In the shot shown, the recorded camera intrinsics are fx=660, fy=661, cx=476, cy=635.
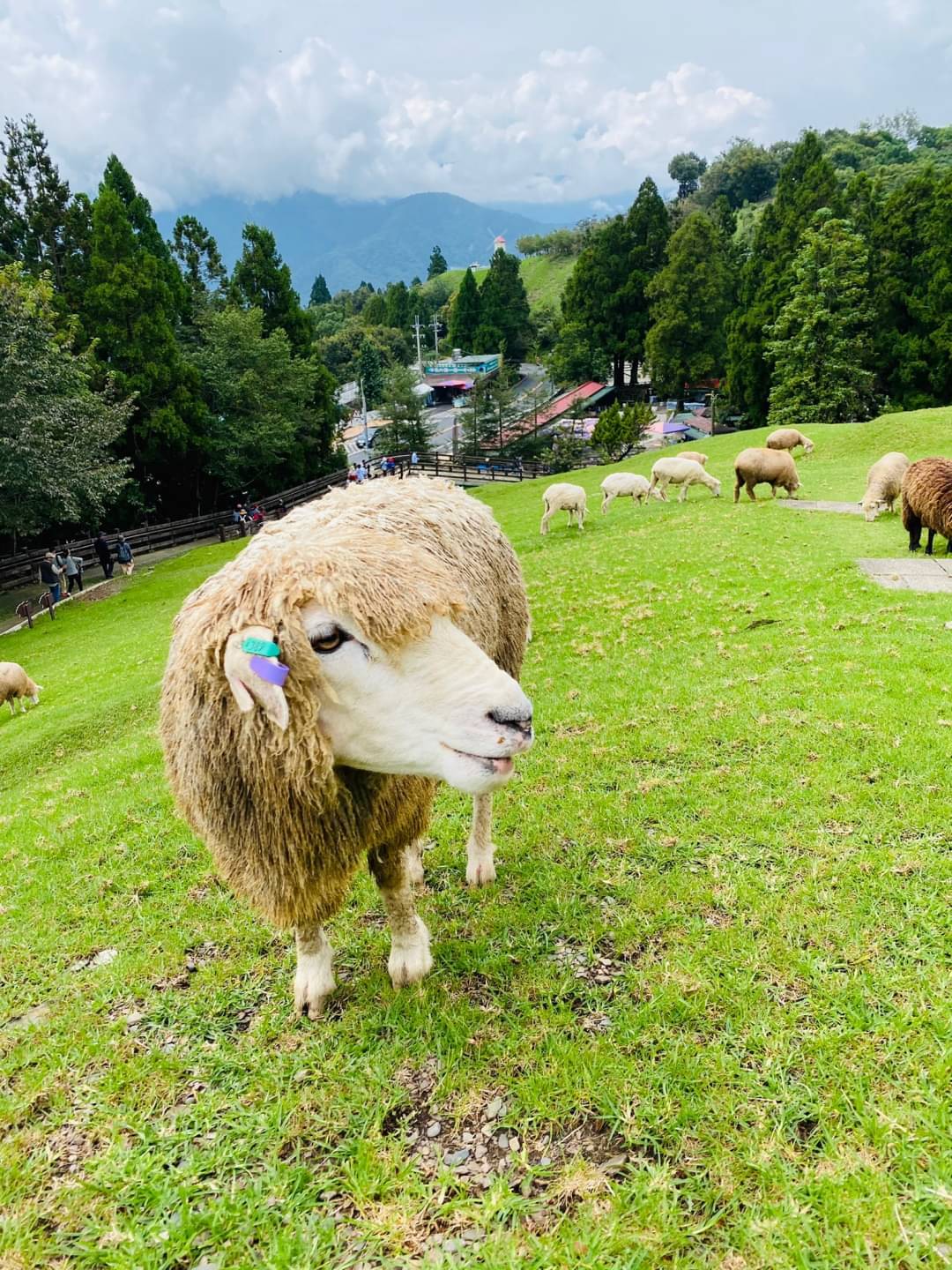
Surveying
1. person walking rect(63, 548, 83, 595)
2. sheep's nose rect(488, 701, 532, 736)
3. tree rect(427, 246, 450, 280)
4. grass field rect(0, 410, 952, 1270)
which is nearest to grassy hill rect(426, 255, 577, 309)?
tree rect(427, 246, 450, 280)

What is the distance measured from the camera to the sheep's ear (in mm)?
2311

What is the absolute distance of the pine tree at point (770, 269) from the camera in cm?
4041

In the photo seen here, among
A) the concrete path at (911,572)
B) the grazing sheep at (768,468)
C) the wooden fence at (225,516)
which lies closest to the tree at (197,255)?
the wooden fence at (225,516)

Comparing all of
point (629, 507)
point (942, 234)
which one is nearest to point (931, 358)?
point (942, 234)

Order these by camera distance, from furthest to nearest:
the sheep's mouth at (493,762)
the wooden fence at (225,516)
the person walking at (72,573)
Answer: the wooden fence at (225,516)
the person walking at (72,573)
the sheep's mouth at (493,762)

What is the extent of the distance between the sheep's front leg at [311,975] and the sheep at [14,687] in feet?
39.3

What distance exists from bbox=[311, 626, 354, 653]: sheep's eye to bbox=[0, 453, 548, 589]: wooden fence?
708 centimetres

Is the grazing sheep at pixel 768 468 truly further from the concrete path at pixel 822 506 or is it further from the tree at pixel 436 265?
the tree at pixel 436 265

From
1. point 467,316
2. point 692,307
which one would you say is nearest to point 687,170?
point 467,316

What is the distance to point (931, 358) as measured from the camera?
35.5 metres

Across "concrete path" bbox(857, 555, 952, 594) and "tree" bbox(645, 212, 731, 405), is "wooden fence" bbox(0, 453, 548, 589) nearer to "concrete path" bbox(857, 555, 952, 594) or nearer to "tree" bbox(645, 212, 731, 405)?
"concrete path" bbox(857, 555, 952, 594)

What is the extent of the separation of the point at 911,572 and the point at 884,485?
612cm

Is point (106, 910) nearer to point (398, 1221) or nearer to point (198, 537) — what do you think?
point (398, 1221)

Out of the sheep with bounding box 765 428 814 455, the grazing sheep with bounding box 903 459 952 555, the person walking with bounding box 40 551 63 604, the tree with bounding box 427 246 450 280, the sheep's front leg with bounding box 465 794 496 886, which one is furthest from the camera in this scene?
the tree with bounding box 427 246 450 280
